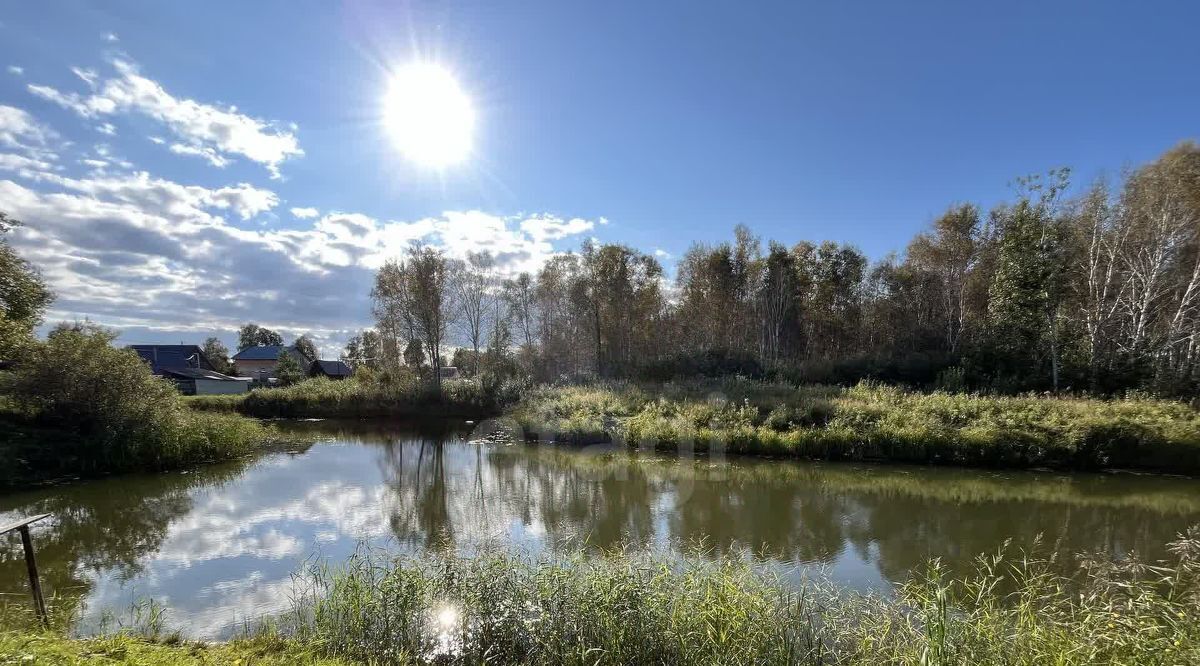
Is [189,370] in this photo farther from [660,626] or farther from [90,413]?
[660,626]

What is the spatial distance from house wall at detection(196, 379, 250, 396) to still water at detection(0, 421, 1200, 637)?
30.2m

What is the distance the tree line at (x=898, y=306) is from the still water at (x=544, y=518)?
28.5 feet

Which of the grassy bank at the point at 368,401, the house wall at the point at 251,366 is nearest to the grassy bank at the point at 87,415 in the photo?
the grassy bank at the point at 368,401

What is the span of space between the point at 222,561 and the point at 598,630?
5.83m

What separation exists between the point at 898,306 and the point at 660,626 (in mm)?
30042

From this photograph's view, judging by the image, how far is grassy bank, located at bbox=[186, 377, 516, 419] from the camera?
23.9 meters

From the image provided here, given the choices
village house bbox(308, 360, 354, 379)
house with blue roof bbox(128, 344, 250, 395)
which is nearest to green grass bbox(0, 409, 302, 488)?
house with blue roof bbox(128, 344, 250, 395)

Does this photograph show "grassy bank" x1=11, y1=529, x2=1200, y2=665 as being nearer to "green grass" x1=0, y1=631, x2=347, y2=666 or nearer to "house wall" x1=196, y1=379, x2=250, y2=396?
"green grass" x1=0, y1=631, x2=347, y2=666

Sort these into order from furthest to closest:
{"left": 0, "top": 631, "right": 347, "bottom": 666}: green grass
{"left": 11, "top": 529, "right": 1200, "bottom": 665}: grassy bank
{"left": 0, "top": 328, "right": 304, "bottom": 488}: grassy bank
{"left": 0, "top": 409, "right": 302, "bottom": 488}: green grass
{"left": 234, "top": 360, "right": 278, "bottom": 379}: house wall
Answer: {"left": 234, "top": 360, "right": 278, "bottom": 379}: house wall
{"left": 0, "top": 328, "right": 304, "bottom": 488}: grassy bank
{"left": 0, "top": 409, "right": 302, "bottom": 488}: green grass
{"left": 11, "top": 529, "right": 1200, "bottom": 665}: grassy bank
{"left": 0, "top": 631, "right": 347, "bottom": 666}: green grass

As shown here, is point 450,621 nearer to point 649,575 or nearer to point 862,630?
point 649,575

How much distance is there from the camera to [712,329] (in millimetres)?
30844

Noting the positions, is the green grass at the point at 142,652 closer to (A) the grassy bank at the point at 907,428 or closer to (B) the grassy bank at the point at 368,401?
(A) the grassy bank at the point at 907,428

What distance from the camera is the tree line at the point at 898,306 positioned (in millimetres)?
16344

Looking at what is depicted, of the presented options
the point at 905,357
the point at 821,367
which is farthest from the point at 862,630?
the point at 905,357
